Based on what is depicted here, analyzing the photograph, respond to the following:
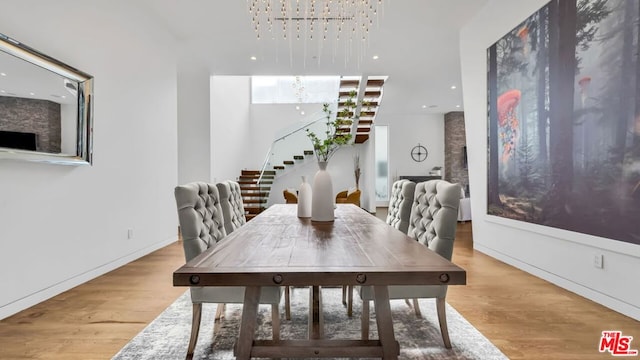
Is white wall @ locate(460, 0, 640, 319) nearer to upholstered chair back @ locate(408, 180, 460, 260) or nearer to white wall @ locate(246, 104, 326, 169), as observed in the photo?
upholstered chair back @ locate(408, 180, 460, 260)

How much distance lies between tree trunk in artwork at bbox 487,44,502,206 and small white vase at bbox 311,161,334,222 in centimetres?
262

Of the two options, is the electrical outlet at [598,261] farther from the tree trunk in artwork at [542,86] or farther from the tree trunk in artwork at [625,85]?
the tree trunk in artwork at [542,86]

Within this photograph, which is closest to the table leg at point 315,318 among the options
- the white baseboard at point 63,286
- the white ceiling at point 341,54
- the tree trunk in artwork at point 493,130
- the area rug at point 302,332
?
the area rug at point 302,332

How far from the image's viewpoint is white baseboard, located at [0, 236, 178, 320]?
2.31 m

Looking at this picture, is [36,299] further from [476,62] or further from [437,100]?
[437,100]

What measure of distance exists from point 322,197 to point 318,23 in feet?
10.6

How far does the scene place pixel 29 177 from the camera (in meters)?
2.47

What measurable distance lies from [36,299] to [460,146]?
10.2 meters

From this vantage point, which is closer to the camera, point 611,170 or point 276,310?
point 276,310

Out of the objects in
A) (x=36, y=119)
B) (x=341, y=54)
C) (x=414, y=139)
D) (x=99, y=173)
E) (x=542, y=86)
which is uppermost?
(x=341, y=54)

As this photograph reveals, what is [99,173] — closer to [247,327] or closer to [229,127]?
[247,327]

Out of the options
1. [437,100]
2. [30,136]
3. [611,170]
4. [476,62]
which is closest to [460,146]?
[437,100]

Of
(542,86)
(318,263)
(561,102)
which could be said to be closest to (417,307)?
(318,263)

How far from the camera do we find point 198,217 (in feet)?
5.74
